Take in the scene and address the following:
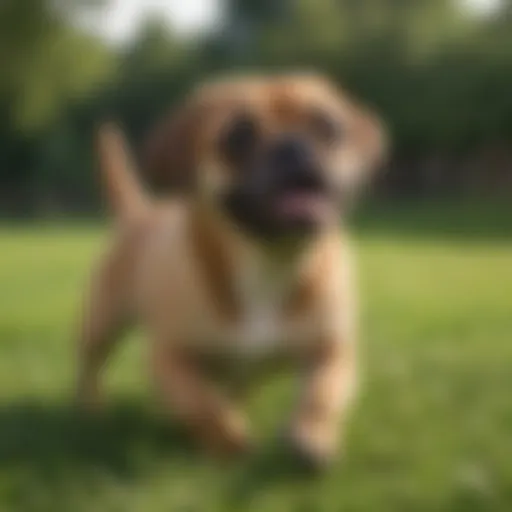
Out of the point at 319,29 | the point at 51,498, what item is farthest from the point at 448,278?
the point at 51,498

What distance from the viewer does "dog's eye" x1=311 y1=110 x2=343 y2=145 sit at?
672mm

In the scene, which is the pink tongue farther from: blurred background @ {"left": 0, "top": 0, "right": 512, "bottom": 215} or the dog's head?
blurred background @ {"left": 0, "top": 0, "right": 512, "bottom": 215}

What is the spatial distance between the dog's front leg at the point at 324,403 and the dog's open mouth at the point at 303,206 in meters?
0.09

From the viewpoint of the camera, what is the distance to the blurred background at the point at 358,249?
0.58 metres

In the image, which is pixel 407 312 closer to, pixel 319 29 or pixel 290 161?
pixel 319 29

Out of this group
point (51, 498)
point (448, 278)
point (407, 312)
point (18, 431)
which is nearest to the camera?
point (51, 498)

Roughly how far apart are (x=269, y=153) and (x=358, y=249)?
23.3 inches

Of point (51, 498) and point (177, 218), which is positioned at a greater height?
point (177, 218)

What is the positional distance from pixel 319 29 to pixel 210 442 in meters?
0.56

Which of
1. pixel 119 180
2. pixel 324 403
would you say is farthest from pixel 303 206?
pixel 119 180

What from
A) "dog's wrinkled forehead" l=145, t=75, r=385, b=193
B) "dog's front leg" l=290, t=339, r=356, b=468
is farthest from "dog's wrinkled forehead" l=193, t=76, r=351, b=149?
"dog's front leg" l=290, t=339, r=356, b=468

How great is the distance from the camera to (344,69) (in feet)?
3.63

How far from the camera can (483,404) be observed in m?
0.70

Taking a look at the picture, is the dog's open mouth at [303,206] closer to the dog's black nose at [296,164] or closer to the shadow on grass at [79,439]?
the dog's black nose at [296,164]
